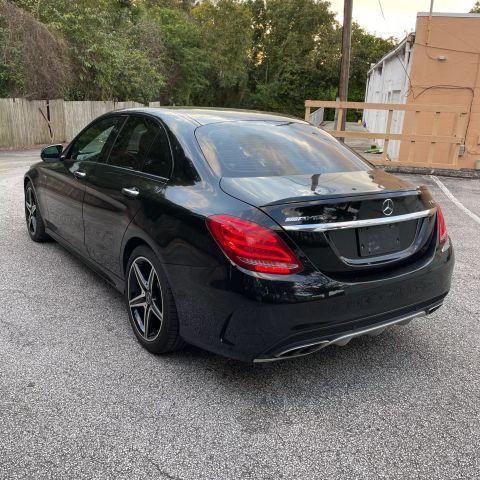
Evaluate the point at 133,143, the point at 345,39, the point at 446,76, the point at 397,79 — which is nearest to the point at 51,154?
the point at 133,143

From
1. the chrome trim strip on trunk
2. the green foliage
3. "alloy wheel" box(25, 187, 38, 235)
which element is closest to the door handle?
the chrome trim strip on trunk

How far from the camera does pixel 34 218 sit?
563 cm

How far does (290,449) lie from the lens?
95.3 inches

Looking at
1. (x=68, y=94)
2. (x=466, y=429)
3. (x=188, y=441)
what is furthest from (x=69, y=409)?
(x=68, y=94)

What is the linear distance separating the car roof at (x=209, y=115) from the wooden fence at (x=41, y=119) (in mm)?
13634

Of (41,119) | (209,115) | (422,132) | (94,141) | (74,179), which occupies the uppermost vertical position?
(209,115)

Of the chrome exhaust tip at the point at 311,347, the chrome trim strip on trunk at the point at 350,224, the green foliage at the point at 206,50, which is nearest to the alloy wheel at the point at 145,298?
the chrome exhaust tip at the point at 311,347

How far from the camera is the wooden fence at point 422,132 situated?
11.2 metres

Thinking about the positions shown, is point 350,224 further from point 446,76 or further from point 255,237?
point 446,76

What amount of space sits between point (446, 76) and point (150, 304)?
12.2m

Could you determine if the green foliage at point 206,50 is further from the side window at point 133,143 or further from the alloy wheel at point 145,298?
the alloy wheel at point 145,298

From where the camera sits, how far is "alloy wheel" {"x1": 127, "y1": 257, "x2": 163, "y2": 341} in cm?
320

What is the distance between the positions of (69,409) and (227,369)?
3.17 feet

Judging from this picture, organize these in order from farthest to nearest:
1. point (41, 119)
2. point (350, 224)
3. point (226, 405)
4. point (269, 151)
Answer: point (41, 119) → point (269, 151) → point (226, 405) → point (350, 224)
